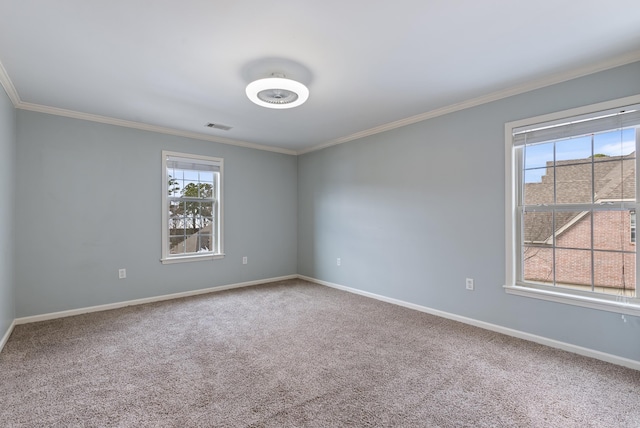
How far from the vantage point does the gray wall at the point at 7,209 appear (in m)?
2.75

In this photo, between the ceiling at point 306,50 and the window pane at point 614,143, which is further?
the window pane at point 614,143

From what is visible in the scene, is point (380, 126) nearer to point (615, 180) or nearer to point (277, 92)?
point (277, 92)

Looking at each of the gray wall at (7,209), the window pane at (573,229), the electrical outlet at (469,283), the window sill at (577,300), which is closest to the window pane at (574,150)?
the window pane at (573,229)

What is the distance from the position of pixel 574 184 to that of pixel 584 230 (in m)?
0.41

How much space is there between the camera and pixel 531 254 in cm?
296

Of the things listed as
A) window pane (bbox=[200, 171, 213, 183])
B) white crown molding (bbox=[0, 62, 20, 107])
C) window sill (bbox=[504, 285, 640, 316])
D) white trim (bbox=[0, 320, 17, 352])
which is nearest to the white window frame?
window sill (bbox=[504, 285, 640, 316])

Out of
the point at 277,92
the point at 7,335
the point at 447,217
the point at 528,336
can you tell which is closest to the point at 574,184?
the point at 447,217

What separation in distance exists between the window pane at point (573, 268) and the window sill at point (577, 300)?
0.13 metres

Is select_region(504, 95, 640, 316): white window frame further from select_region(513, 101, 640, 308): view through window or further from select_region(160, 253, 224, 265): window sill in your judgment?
select_region(160, 253, 224, 265): window sill

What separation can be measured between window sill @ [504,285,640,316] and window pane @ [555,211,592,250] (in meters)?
0.44

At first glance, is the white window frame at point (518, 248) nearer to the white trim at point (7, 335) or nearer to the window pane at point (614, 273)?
the window pane at point (614, 273)

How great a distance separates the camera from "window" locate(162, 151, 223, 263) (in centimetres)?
434

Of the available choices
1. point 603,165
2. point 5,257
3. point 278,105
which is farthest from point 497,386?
point 5,257

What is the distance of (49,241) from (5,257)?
0.64m
